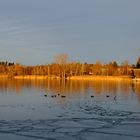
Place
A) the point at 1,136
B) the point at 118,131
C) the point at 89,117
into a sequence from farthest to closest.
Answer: the point at 89,117 < the point at 118,131 < the point at 1,136

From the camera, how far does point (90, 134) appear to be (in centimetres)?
1789

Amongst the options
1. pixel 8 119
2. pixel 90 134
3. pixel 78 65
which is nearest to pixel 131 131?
pixel 90 134

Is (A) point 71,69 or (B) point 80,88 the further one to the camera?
(A) point 71,69

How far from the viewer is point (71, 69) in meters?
160

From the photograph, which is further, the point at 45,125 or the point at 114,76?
the point at 114,76

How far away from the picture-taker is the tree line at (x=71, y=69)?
14929 cm

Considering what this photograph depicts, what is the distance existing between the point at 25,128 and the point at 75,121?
160 inches

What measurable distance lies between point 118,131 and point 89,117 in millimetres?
5526

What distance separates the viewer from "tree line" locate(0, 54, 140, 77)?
490ft

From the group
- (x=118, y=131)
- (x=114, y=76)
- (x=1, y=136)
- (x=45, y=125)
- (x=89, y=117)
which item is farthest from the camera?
(x=114, y=76)

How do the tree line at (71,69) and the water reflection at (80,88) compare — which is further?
the tree line at (71,69)

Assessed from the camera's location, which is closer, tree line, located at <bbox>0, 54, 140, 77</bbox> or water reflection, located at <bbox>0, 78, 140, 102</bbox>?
water reflection, located at <bbox>0, 78, 140, 102</bbox>

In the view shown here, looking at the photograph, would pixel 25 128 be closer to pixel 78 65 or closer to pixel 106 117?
pixel 106 117

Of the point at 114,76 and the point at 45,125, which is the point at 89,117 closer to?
the point at 45,125
